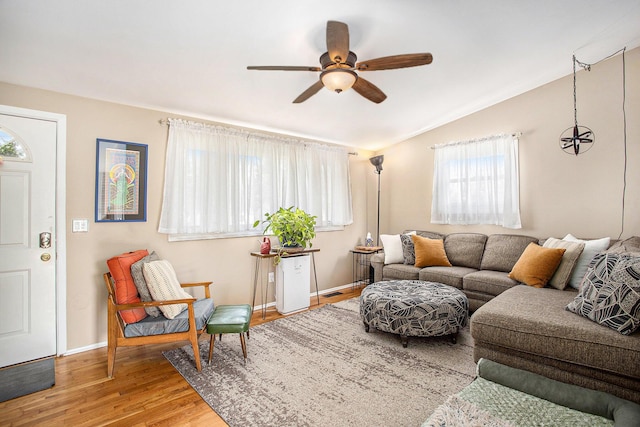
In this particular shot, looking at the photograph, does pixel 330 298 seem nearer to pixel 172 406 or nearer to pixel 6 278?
pixel 172 406

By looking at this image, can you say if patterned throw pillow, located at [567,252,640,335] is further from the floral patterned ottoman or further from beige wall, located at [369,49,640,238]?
beige wall, located at [369,49,640,238]

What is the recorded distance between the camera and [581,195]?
3473 mm

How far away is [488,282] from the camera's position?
346 cm

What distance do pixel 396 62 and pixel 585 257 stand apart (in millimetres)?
2671

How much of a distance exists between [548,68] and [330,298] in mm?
3946

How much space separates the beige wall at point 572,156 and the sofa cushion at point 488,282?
2.80ft

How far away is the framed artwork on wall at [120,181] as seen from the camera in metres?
2.93

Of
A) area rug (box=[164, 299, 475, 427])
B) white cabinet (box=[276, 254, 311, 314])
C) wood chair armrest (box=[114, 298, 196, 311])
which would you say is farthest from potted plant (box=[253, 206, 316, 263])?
wood chair armrest (box=[114, 298, 196, 311])

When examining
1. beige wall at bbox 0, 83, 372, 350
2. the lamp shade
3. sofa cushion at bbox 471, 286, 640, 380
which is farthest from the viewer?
the lamp shade

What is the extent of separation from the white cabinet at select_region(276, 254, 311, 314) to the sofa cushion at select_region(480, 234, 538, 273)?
7.61 ft

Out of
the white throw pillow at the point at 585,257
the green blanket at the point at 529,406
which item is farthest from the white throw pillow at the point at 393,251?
the green blanket at the point at 529,406

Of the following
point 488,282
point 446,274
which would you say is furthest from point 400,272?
point 488,282

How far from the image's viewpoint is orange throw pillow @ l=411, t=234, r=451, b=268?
4152mm

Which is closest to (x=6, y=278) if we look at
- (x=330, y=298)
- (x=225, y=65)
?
(x=225, y=65)
